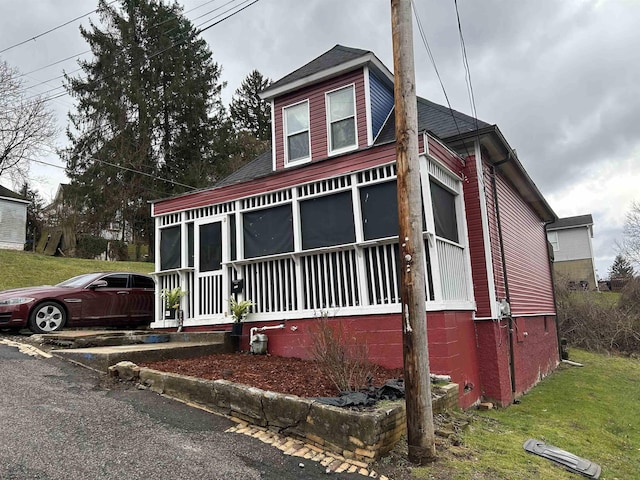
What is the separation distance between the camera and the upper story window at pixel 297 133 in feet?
30.4

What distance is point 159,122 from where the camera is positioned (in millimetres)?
25438

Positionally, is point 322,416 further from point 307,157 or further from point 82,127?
point 82,127

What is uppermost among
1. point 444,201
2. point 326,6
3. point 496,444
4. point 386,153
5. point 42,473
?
point 326,6

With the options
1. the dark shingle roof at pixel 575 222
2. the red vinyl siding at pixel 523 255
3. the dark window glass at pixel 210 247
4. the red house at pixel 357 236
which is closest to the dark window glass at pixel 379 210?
the red house at pixel 357 236

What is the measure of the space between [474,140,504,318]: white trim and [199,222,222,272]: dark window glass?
17.4 feet

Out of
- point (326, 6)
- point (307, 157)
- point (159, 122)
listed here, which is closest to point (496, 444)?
point (307, 157)

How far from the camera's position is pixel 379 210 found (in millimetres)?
7000

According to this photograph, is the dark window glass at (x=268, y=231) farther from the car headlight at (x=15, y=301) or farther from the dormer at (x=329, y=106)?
the car headlight at (x=15, y=301)

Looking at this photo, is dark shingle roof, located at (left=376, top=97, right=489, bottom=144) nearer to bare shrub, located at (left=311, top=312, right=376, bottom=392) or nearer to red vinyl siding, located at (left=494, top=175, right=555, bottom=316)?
red vinyl siding, located at (left=494, top=175, right=555, bottom=316)

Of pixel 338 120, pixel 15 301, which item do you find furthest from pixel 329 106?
pixel 15 301

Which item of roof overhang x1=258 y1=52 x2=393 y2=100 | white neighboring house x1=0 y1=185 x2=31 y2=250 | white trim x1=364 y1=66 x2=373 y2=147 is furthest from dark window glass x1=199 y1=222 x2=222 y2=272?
white neighboring house x1=0 y1=185 x2=31 y2=250

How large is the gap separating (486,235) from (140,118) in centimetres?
2250

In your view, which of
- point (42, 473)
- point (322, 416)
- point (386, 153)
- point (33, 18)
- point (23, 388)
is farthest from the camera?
point (33, 18)

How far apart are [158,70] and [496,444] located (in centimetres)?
2732
